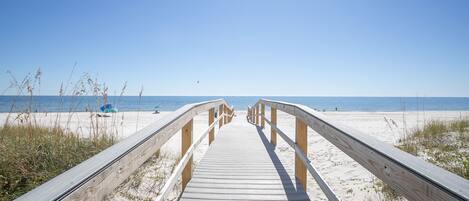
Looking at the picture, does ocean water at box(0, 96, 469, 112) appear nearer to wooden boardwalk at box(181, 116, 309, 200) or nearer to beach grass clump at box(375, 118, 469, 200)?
beach grass clump at box(375, 118, 469, 200)

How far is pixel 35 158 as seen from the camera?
10.8ft

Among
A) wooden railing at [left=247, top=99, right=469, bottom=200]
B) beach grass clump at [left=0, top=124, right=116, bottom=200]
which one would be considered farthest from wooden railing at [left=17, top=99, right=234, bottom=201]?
beach grass clump at [left=0, top=124, right=116, bottom=200]

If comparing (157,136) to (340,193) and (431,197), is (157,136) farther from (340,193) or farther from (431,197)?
(340,193)

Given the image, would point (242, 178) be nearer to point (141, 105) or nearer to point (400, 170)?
point (400, 170)

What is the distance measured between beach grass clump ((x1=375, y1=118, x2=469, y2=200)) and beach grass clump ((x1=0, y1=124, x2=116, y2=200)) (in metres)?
3.88

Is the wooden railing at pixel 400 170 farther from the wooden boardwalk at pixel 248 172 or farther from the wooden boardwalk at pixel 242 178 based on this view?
the wooden boardwalk at pixel 242 178

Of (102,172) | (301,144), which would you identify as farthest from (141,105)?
(102,172)

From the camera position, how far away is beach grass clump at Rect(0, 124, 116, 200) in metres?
2.90

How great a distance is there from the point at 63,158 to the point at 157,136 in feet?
7.67

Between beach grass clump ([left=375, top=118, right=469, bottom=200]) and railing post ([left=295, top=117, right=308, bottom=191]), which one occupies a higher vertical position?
railing post ([left=295, top=117, right=308, bottom=191])

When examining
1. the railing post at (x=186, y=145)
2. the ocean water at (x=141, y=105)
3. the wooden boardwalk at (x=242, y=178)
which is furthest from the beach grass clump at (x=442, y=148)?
the railing post at (x=186, y=145)

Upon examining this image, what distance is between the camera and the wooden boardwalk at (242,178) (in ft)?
9.10

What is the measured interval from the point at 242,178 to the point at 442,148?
13.8 feet

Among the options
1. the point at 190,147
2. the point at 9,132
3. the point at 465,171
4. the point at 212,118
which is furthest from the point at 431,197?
the point at 9,132
